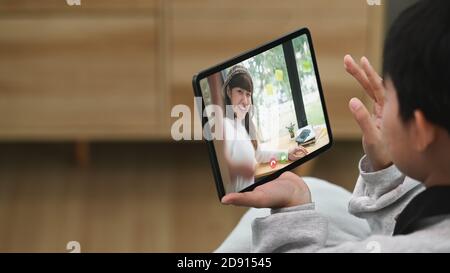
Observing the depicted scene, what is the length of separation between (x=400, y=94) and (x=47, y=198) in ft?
2.40

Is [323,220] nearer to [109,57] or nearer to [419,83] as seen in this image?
[419,83]

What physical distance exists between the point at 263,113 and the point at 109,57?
3.38 feet

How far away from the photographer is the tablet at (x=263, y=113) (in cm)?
58

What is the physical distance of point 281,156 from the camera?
618 millimetres

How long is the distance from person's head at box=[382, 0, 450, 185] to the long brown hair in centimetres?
10

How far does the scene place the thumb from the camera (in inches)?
24.2

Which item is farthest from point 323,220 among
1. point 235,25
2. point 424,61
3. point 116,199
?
point 235,25

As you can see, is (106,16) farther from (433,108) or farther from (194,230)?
(433,108)

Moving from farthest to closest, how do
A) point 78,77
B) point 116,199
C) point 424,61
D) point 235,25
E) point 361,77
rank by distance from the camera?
1. point 78,77
2. point 235,25
3. point 116,199
4. point 361,77
5. point 424,61

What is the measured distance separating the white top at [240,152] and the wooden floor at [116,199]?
0.29m

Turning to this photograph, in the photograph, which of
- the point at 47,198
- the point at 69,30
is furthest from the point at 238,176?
the point at 69,30

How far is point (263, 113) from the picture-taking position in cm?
61

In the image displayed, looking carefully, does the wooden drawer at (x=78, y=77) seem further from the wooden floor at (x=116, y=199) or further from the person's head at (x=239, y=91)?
the person's head at (x=239, y=91)

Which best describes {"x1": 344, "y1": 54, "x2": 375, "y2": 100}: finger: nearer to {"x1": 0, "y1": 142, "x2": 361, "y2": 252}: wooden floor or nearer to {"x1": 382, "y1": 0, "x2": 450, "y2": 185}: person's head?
{"x1": 382, "y1": 0, "x2": 450, "y2": 185}: person's head
